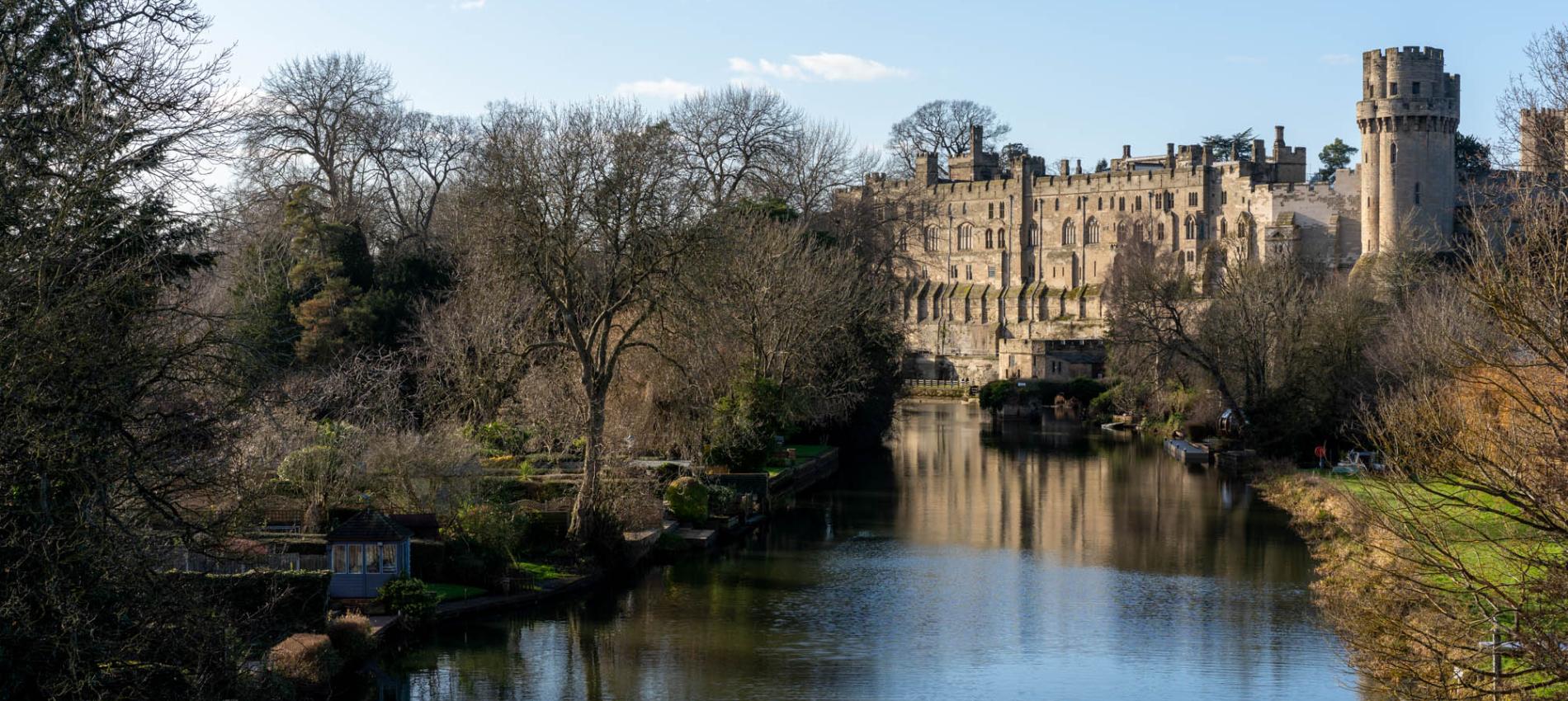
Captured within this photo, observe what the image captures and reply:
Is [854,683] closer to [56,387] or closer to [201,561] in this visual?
[201,561]

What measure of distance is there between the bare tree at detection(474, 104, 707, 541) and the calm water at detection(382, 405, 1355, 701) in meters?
3.75

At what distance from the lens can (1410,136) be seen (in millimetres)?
70375

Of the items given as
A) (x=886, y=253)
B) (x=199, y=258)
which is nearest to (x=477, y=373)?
(x=199, y=258)

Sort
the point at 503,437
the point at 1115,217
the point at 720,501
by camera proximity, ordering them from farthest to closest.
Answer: the point at 1115,217
the point at 503,437
the point at 720,501

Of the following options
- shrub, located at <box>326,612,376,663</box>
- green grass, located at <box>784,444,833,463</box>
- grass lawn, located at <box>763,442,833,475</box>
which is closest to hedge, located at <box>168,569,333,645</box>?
shrub, located at <box>326,612,376,663</box>

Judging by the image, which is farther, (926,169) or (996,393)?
(926,169)

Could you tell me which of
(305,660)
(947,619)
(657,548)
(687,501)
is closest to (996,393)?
(687,501)

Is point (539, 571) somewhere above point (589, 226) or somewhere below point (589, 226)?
below

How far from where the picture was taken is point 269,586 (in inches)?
703

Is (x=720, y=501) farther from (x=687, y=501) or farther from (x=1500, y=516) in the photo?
(x=1500, y=516)

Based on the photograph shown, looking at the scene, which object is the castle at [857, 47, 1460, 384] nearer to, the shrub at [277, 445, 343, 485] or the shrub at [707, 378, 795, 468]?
the shrub at [707, 378, 795, 468]

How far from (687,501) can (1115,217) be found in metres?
68.7

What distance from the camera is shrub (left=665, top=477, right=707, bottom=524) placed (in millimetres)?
30266

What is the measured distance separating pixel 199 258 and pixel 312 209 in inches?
1079
